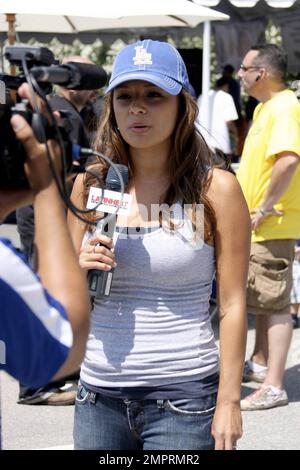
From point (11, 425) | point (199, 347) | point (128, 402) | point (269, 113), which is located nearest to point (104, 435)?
point (128, 402)

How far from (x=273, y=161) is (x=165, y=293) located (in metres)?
2.86

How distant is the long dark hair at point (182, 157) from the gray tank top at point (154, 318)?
11cm

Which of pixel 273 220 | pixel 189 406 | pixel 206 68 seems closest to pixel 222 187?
pixel 189 406

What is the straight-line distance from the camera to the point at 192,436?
256 cm

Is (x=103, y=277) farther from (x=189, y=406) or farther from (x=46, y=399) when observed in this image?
(x=46, y=399)

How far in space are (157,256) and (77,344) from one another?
Answer: 98 cm

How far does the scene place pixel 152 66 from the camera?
2670mm

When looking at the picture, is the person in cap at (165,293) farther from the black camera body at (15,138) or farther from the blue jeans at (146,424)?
the black camera body at (15,138)

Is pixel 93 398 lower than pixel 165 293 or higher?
lower

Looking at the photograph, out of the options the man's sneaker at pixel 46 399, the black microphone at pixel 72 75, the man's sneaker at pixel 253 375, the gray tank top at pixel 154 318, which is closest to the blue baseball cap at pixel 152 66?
the gray tank top at pixel 154 318

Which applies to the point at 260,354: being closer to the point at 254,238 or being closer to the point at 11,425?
the point at 254,238

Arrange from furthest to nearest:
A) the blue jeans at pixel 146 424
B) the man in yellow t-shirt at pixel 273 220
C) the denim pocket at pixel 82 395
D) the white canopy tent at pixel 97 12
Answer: the white canopy tent at pixel 97 12 < the man in yellow t-shirt at pixel 273 220 < the denim pocket at pixel 82 395 < the blue jeans at pixel 146 424

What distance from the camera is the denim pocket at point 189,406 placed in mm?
2559

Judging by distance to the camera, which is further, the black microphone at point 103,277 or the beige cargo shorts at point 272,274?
the beige cargo shorts at point 272,274
